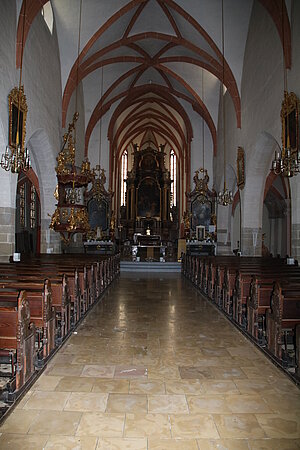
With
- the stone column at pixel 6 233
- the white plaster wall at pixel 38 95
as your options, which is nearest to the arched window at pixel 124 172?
the white plaster wall at pixel 38 95

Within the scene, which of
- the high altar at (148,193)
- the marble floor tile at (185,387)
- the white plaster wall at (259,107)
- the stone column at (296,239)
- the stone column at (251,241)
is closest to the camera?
the marble floor tile at (185,387)

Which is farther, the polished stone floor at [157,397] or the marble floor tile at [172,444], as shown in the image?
the polished stone floor at [157,397]

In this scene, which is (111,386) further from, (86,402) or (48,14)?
(48,14)

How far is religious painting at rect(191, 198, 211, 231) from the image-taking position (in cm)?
2206

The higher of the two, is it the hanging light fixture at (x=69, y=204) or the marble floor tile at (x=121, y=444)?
the hanging light fixture at (x=69, y=204)

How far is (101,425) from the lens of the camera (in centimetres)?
295

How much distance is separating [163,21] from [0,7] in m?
7.87

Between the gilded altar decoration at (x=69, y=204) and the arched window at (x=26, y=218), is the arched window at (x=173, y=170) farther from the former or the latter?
the gilded altar decoration at (x=69, y=204)

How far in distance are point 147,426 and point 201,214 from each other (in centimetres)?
1957

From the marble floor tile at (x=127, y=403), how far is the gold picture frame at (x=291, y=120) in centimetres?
745

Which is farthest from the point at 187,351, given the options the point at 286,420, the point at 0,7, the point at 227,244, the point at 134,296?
the point at 227,244

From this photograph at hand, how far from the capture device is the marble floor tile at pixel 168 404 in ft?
10.6

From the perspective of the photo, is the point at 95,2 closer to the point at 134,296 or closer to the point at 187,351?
the point at 134,296

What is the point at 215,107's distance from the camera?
66.5 feet
